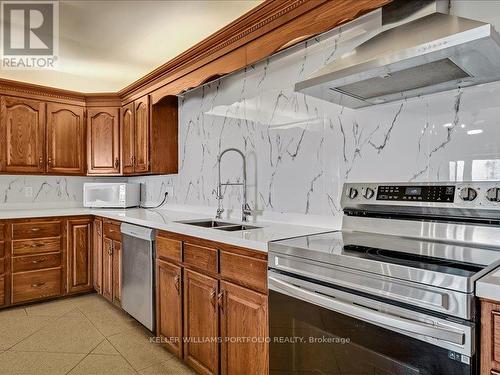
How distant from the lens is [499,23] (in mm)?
1434

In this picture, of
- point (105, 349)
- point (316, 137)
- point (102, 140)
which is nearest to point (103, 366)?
point (105, 349)

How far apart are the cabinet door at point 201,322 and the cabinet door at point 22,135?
2.57 meters

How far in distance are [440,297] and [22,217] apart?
345cm

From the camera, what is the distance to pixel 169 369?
216 cm

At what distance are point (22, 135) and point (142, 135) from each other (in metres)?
1.25

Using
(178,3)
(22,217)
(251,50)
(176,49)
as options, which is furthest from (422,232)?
(22,217)

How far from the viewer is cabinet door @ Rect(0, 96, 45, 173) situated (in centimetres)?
348

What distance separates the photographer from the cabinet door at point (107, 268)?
125 inches

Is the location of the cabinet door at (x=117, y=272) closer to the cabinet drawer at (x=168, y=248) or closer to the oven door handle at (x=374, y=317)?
the cabinet drawer at (x=168, y=248)

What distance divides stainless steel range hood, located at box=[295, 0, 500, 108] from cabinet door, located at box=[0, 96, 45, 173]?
3219mm

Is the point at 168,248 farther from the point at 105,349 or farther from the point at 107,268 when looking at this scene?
the point at 107,268

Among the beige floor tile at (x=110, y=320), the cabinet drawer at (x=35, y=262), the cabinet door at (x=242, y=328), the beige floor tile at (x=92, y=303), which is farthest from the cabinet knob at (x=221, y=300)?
the cabinet drawer at (x=35, y=262)

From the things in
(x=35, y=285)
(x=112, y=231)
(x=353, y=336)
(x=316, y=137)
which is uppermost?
(x=316, y=137)
